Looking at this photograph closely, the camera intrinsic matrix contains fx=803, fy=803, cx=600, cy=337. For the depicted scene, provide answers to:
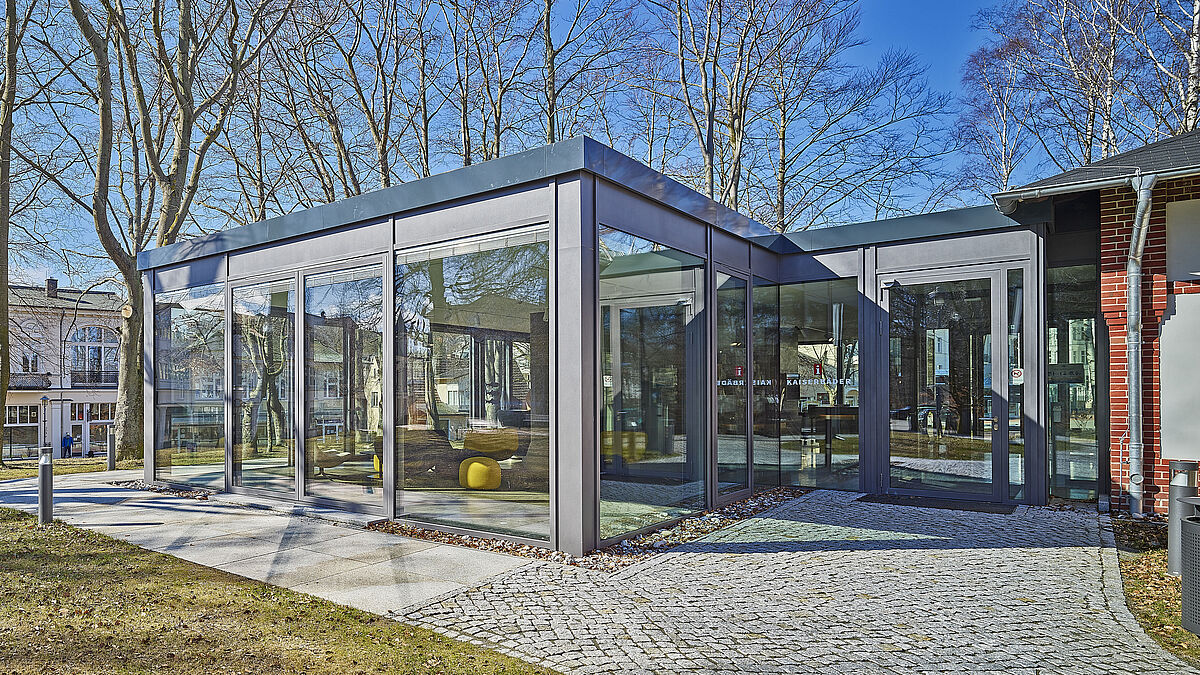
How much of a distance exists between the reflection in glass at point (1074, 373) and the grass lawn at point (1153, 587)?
158 cm

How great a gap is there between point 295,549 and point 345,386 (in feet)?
7.30

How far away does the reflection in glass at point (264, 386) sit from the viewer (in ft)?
31.1

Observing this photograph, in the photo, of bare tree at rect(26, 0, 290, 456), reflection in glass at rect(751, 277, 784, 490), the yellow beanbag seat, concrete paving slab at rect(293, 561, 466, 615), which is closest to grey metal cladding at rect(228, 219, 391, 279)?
the yellow beanbag seat

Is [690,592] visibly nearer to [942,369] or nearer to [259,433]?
[942,369]

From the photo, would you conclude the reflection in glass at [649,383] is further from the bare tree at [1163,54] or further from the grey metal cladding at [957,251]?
the bare tree at [1163,54]

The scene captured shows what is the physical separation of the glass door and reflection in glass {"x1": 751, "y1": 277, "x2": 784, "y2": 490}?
1436mm

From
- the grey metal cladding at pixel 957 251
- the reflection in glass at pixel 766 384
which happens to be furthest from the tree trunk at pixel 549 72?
the grey metal cladding at pixel 957 251

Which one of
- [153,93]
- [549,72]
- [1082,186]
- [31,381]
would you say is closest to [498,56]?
[549,72]

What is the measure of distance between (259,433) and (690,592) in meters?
6.37

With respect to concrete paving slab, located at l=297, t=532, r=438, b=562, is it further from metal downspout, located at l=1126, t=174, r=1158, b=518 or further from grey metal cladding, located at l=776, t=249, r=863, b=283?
metal downspout, located at l=1126, t=174, r=1158, b=518

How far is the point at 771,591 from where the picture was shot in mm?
5750

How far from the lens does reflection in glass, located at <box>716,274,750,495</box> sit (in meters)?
9.00

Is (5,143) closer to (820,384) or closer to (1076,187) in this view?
(820,384)

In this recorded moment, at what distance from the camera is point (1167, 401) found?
797 centimetres
